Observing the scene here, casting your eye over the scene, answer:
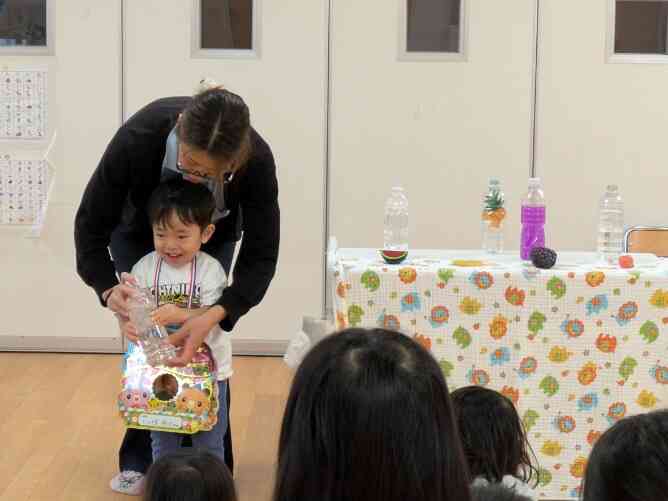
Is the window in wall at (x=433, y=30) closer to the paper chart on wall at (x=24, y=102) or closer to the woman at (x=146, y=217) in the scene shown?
the paper chart on wall at (x=24, y=102)

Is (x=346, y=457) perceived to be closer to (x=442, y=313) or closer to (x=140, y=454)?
(x=442, y=313)

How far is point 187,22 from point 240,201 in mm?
2209

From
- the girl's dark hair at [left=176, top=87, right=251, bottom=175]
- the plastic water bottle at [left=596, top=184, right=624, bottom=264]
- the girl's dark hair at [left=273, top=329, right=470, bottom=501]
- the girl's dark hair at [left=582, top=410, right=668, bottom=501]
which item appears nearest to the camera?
the girl's dark hair at [left=273, top=329, right=470, bottom=501]

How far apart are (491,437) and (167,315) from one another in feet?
4.02

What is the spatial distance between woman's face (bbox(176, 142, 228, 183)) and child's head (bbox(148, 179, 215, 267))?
0.49 feet

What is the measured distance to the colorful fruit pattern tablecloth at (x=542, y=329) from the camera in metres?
3.43

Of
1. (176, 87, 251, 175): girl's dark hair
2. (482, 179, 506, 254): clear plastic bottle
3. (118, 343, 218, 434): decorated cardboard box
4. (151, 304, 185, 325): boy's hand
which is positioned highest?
(176, 87, 251, 175): girl's dark hair

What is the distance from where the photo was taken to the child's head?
311 centimetres

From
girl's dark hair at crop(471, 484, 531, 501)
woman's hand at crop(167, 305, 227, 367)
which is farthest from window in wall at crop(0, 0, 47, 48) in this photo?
girl's dark hair at crop(471, 484, 531, 501)

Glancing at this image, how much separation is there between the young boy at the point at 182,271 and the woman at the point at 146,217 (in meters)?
0.04

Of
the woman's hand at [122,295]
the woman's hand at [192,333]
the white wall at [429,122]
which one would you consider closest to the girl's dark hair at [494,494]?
the woman's hand at [192,333]

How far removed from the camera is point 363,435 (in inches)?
47.7

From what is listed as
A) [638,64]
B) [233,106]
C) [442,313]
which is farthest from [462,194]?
[233,106]

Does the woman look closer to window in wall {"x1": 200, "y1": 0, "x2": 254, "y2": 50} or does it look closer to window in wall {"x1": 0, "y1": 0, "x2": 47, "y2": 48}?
window in wall {"x1": 200, "y1": 0, "x2": 254, "y2": 50}
